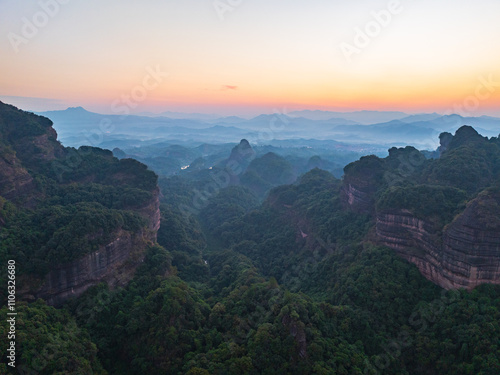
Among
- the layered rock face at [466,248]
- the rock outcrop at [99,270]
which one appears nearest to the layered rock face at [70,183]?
the rock outcrop at [99,270]

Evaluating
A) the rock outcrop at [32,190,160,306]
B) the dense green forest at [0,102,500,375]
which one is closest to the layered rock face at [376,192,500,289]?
the dense green forest at [0,102,500,375]

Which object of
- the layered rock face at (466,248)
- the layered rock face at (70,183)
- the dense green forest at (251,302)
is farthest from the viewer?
the layered rock face at (70,183)

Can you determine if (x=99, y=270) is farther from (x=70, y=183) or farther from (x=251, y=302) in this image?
→ (x=70, y=183)

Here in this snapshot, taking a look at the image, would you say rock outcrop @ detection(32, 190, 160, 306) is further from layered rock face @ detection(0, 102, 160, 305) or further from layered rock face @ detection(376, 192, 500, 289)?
layered rock face @ detection(376, 192, 500, 289)

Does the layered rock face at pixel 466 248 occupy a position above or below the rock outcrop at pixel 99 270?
above

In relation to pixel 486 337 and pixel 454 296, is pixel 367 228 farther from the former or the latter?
pixel 486 337

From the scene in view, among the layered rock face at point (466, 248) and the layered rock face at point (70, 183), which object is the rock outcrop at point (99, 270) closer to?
the layered rock face at point (70, 183)

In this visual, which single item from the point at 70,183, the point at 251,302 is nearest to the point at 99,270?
the point at 251,302
